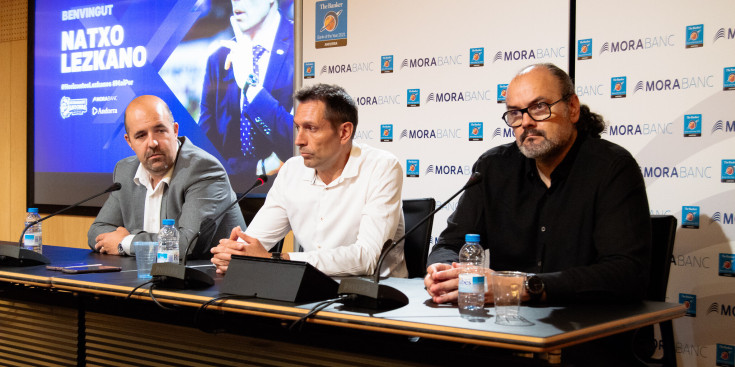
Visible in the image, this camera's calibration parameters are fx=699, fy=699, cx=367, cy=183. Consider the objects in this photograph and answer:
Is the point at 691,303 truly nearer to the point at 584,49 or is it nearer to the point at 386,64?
the point at 584,49

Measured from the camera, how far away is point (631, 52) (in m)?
3.21

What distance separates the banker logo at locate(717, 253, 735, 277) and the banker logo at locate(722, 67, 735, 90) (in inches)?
27.8

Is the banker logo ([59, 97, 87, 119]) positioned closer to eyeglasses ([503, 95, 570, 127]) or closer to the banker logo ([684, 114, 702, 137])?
eyeglasses ([503, 95, 570, 127])

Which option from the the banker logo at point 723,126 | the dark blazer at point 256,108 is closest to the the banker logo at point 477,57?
the the banker logo at point 723,126

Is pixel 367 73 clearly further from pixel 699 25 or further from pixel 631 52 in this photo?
pixel 699 25

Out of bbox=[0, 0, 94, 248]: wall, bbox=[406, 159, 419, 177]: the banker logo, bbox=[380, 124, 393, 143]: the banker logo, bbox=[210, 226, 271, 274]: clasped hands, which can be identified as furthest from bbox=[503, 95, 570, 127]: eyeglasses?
bbox=[0, 0, 94, 248]: wall

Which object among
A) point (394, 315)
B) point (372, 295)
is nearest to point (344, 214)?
point (372, 295)

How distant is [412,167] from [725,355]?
1734 millimetres

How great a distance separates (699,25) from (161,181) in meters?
2.56

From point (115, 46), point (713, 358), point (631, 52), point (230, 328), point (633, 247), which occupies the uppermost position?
point (115, 46)

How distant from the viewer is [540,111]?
2.32 metres

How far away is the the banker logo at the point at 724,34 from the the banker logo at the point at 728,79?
0.45ft

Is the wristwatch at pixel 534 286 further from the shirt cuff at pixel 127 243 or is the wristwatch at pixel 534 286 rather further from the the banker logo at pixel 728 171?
the shirt cuff at pixel 127 243

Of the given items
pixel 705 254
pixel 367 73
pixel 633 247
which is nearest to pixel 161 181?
pixel 367 73
